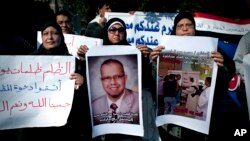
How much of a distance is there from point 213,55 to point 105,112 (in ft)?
3.20

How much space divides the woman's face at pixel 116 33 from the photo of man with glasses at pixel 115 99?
200 millimetres

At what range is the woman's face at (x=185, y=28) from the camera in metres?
3.70

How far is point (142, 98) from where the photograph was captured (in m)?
3.70

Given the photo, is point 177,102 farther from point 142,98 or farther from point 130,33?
point 130,33

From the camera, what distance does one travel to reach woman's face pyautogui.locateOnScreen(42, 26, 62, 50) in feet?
11.8

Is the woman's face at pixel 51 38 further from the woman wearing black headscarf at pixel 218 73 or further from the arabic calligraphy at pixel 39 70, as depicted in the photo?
the woman wearing black headscarf at pixel 218 73

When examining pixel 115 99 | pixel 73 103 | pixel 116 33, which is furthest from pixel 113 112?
pixel 116 33

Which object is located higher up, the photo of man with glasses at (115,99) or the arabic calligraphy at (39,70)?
the arabic calligraphy at (39,70)

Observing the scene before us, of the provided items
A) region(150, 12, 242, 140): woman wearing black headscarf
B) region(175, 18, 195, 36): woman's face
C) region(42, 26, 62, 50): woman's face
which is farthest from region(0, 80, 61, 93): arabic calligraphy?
region(175, 18, 195, 36): woman's face

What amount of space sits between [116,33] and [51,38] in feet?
A: 1.76

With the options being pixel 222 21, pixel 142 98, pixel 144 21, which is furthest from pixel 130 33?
pixel 142 98

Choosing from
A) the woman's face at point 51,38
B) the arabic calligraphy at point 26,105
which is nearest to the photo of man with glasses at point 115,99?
the arabic calligraphy at point 26,105

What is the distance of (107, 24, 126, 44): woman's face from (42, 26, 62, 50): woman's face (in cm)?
43

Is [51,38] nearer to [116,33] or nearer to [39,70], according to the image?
[39,70]
